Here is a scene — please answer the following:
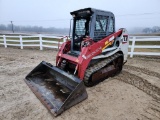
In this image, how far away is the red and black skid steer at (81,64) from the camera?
12.5ft

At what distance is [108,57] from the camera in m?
5.43

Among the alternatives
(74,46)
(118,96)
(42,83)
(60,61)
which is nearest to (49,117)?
(42,83)

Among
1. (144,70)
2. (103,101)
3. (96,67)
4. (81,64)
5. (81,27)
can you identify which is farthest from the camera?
(144,70)

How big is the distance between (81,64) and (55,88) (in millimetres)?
993

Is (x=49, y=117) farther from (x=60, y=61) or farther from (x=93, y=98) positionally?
(x=60, y=61)

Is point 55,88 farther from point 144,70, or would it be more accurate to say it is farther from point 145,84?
point 144,70

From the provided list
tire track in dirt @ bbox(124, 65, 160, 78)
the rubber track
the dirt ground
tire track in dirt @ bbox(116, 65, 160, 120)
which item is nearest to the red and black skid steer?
the rubber track

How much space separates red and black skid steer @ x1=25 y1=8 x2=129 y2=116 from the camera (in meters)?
3.80

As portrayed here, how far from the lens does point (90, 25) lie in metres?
4.70

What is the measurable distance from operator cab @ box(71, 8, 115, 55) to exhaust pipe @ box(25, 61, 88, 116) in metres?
1.16

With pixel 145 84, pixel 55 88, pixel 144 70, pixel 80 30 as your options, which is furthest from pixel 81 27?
pixel 144 70

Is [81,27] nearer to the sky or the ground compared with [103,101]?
nearer to the sky

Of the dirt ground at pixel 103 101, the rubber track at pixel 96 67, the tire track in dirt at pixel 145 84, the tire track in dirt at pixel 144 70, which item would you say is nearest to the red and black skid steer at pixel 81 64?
the rubber track at pixel 96 67

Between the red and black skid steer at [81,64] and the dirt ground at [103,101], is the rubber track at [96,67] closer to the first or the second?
the red and black skid steer at [81,64]
